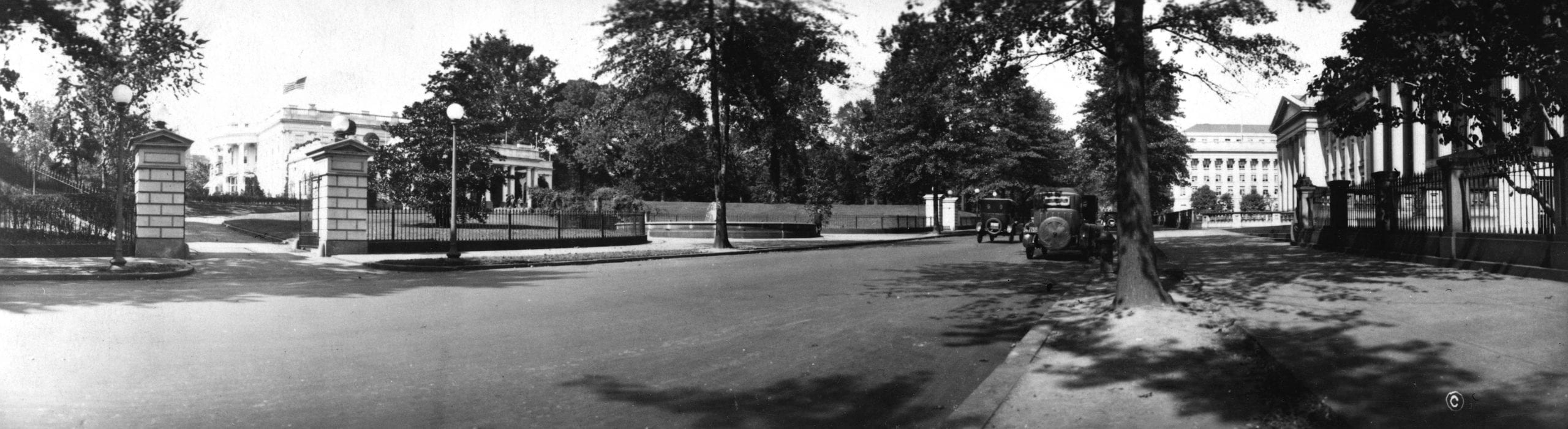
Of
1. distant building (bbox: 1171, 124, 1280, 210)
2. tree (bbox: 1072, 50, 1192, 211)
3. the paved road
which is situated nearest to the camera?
the paved road

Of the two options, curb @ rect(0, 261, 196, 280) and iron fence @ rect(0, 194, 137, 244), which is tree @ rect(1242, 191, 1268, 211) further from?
curb @ rect(0, 261, 196, 280)

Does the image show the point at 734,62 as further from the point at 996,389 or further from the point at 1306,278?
the point at 996,389

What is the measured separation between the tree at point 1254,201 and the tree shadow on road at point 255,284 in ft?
341

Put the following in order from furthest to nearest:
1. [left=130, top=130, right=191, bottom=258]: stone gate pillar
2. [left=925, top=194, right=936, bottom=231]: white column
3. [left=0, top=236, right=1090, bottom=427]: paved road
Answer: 1. [left=925, top=194, right=936, bottom=231]: white column
2. [left=130, top=130, right=191, bottom=258]: stone gate pillar
3. [left=0, top=236, right=1090, bottom=427]: paved road

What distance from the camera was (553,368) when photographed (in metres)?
6.21

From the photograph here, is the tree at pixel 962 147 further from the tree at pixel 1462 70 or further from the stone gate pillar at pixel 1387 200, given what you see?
the tree at pixel 1462 70

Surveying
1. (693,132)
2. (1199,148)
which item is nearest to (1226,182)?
(1199,148)

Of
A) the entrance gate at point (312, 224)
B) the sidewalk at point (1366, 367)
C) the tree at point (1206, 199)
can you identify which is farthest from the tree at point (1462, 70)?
the tree at point (1206, 199)

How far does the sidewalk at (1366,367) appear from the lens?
479 cm

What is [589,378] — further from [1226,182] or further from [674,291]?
[1226,182]

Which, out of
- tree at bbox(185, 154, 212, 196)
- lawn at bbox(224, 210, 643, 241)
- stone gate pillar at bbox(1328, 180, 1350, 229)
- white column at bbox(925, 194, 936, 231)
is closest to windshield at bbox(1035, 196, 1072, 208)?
stone gate pillar at bbox(1328, 180, 1350, 229)

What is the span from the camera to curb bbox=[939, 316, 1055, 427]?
4.82m

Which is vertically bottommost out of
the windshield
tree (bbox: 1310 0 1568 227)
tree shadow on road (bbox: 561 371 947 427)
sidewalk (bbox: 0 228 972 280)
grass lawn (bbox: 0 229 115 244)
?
tree shadow on road (bbox: 561 371 947 427)

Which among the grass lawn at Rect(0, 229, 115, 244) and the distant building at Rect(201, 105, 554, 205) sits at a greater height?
the distant building at Rect(201, 105, 554, 205)
